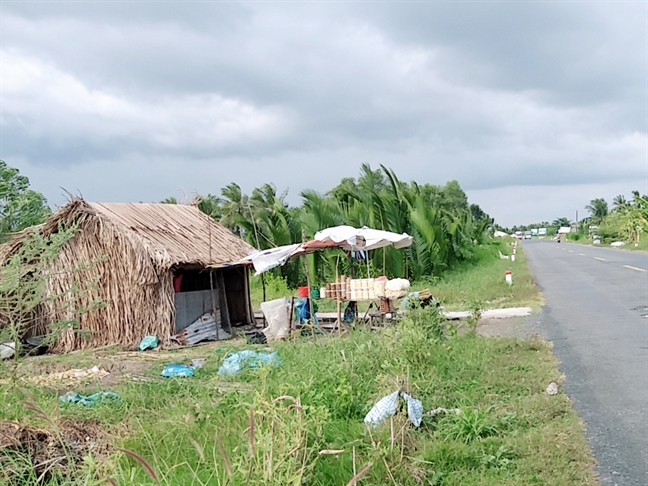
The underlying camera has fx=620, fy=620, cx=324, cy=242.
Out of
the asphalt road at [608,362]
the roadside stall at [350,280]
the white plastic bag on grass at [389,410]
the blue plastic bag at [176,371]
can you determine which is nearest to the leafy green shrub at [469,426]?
the white plastic bag on grass at [389,410]

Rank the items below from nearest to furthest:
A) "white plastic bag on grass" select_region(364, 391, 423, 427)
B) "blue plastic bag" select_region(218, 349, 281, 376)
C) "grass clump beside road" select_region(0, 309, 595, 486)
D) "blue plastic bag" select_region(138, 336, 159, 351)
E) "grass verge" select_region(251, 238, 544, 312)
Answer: "grass clump beside road" select_region(0, 309, 595, 486), "white plastic bag on grass" select_region(364, 391, 423, 427), "blue plastic bag" select_region(218, 349, 281, 376), "blue plastic bag" select_region(138, 336, 159, 351), "grass verge" select_region(251, 238, 544, 312)

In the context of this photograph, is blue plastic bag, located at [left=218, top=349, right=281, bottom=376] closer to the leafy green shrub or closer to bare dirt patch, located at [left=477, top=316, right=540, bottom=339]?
the leafy green shrub

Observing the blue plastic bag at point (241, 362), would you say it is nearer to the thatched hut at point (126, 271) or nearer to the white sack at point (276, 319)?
the white sack at point (276, 319)

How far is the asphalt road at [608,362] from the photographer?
489 cm

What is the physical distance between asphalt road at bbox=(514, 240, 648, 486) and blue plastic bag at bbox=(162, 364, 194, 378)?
15.2 ft

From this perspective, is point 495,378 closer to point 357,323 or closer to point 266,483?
point 266,483

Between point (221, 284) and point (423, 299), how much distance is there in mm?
5904

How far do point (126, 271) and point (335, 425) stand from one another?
28.4 feet

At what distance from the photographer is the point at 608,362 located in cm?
789

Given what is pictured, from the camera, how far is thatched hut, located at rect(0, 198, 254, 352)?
494 inches

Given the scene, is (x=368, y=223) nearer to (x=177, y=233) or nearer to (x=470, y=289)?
(x=470, y=289)

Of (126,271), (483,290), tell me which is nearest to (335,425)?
(126,271)

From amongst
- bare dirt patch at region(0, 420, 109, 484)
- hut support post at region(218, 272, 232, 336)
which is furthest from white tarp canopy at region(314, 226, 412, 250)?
bare dirt patch at region(0, 420, 109, 484)

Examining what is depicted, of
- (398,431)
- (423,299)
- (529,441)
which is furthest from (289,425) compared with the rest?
(423,299)
